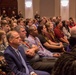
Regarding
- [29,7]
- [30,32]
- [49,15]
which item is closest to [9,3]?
[29,7]

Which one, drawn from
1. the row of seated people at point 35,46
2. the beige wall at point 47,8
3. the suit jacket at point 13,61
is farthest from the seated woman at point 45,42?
the beige wall at point 47,8

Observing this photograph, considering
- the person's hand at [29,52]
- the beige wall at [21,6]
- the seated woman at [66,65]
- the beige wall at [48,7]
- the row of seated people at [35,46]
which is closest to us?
the seated woman at [66,65]

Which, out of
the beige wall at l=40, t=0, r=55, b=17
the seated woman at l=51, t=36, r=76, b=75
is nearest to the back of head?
the seated woman at l=51, t=36, r=76, b=75

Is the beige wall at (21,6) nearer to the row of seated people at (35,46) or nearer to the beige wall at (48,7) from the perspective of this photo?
the beige wall at (48,7)

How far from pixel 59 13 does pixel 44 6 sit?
3.79ft

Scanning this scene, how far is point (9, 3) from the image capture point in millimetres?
16125

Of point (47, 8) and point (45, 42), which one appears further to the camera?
point (47, 8)

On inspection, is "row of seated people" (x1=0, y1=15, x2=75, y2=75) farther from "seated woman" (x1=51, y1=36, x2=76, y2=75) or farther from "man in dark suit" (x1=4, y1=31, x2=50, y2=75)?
"seated woman" (x1=51, y1=36, x2=76, y2=75)

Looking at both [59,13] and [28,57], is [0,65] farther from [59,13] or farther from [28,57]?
[59,13]

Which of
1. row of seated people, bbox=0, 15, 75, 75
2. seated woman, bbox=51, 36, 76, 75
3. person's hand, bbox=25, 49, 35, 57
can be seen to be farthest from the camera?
row of seated people, bbox=0, 15, 75, 75

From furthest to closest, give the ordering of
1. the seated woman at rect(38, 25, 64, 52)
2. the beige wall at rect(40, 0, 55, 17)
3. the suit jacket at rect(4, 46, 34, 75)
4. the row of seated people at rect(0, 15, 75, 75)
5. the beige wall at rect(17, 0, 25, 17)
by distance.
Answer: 1. the beige wall at rect(17, 0, 25, 17)
2. the beige wall at rect(40, 0, 55, 17)
3. the seated woman at rect(38, 25, 64, 52)
4. the row of seated people at rect(0, 15, 75, 75)
5. the suit jacket at rect(4, 46, 34, 75)

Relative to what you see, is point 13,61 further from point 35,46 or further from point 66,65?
point 66,65

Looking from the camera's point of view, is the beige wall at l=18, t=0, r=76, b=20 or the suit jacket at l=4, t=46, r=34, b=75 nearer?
the suit jacket at l=4, t=46, r=34, b=75

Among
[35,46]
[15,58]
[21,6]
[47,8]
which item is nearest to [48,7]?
[47,8]
